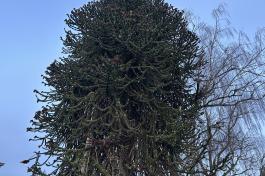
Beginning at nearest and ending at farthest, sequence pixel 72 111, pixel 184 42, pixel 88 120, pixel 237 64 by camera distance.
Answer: pixel 88 120
pixel 72 111
pixel 184 42
pixel 237 64

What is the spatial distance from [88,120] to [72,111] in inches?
18.0

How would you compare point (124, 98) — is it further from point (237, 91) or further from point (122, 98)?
point (237, 91)

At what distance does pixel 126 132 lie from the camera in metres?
5.43

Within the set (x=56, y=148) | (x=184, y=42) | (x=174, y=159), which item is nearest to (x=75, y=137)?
(x=56, y=148)

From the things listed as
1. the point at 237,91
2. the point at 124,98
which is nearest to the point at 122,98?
the point at 124,98

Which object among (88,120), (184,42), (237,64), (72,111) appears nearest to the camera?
(88,120)

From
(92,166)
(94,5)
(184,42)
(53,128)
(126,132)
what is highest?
(94,5)

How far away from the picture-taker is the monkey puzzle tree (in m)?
5.46

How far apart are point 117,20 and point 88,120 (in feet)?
5.32

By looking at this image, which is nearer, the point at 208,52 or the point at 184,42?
the point at 184,42

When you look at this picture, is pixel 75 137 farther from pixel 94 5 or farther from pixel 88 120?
pixel 94 5

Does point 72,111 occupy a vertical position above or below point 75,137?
above

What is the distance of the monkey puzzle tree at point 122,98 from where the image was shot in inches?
215

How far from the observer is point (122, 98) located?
19.4ft
